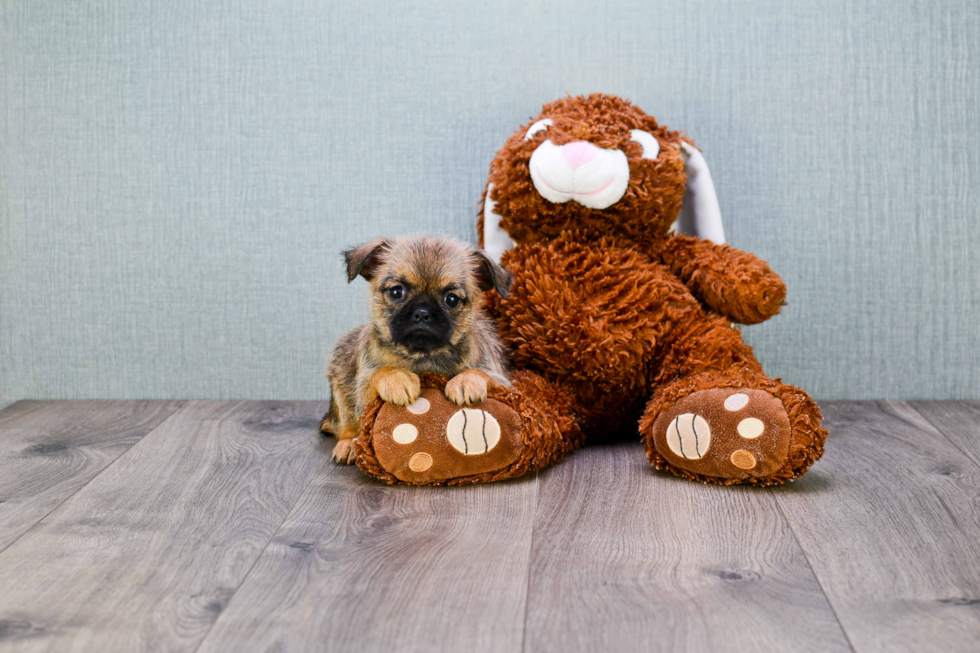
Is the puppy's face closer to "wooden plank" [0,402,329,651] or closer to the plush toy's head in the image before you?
the plush toy's head

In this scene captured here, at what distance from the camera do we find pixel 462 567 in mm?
1250

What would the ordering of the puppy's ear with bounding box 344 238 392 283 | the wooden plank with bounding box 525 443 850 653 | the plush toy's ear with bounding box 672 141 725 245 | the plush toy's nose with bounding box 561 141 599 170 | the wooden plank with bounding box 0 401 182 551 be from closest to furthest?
the wooden plank with bounding box 525 443 850 653 < the wooden plank with bounding box 0 401 182 551 < the puppy's ear with bounding box 344 238 392 283 < the plush toy's nose with bounding box 561 141 599 170 < the plush toy's ear with bounding box 672 141 725 245

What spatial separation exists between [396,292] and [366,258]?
0.30 feet

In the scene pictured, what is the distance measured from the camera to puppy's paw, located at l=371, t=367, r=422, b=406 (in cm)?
161

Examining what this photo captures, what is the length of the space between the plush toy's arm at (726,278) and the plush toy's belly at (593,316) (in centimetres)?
5

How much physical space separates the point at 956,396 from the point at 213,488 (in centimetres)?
194

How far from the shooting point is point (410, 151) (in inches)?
89.0

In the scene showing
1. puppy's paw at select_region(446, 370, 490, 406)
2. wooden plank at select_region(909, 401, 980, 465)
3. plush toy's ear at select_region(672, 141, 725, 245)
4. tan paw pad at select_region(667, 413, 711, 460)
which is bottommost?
wooden plank at select_region(909, 401, 980, 465)

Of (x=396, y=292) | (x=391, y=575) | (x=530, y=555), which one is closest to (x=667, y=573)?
(x=530, y=555)

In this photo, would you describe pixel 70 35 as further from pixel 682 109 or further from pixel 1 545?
pixel 682 109

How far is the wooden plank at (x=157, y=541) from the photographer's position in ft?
3.54

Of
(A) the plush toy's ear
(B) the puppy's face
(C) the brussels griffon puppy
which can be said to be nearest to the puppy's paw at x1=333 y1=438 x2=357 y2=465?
(C) the brussels griffon puppy

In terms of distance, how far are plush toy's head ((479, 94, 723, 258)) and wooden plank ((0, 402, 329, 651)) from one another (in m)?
0.72

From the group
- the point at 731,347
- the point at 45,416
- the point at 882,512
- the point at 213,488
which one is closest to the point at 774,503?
the point at 882,512
